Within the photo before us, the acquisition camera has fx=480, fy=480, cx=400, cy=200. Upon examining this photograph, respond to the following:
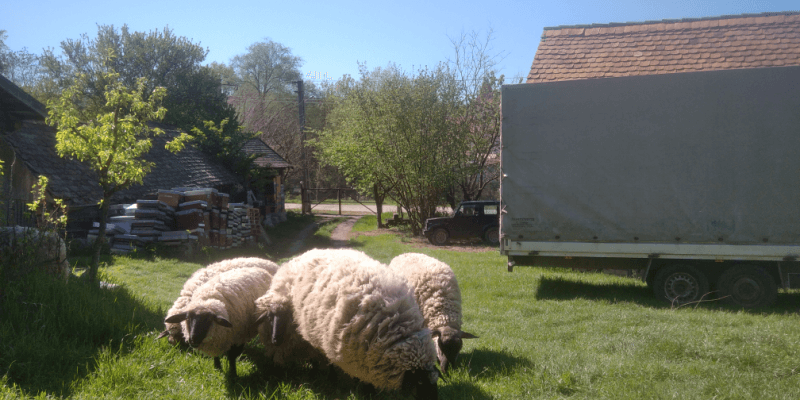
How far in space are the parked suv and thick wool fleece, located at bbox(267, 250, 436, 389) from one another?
38.9 feet

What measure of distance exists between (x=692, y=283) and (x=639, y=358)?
3555 millimetres

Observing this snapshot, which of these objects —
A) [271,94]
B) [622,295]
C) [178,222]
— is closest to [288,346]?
[622,295]

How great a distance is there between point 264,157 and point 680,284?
20944mm

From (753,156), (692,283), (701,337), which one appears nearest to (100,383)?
(701,337)

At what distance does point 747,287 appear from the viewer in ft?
24.2

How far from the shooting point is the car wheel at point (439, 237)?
1602 cm

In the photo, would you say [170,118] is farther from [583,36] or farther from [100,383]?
[100,383]

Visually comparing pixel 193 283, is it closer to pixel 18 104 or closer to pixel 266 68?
pixel 18 104

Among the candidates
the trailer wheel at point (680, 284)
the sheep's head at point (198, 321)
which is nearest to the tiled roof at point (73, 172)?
the sheep's head at point (198, 321)

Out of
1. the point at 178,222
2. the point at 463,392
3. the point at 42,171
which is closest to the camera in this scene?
the point at 463,392

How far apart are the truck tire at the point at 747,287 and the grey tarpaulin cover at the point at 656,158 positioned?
1.75 ft

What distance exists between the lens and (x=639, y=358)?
4.83 metres

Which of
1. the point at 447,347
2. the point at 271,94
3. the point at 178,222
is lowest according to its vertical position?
the point at 447,347

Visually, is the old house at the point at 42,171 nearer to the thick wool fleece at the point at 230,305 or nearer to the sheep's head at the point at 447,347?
the thick wool fleece at the point at 230,305
